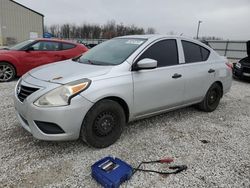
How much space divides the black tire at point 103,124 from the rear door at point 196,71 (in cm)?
152

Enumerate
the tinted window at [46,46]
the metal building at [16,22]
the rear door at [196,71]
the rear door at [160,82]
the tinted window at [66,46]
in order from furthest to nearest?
the metal building at [16,22]
the tinted window at [66,46]
the tinted window at [46,46]
the rear door at [196,71]
the rear door at [160,82]

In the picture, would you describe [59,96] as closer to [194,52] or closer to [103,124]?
[103,124]

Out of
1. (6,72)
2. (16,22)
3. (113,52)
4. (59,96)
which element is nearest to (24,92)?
(59,96)

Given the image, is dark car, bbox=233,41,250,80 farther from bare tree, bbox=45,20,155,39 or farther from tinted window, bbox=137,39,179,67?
bare tree, bbox=45,20,155,39

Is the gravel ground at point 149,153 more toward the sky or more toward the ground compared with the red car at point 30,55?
more toward the ground

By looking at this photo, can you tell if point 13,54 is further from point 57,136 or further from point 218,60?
point 218,60

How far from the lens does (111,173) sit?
2232 millimetres

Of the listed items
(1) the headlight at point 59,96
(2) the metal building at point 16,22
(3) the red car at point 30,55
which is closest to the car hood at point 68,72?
(1) the headlight at point 59,96

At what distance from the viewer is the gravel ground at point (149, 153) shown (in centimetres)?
235

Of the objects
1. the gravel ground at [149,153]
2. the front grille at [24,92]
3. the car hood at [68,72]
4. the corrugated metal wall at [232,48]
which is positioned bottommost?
the gravel ground at [149,153]

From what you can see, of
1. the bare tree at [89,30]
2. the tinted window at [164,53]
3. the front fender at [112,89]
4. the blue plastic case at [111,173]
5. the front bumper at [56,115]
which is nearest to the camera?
the blue plastic case at [111,173]

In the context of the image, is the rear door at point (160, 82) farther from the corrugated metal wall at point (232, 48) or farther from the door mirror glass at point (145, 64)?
the corrugated metal wall at point (232, 48)

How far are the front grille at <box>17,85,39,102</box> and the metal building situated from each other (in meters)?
28.6

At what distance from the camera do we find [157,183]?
2314 millimetres
